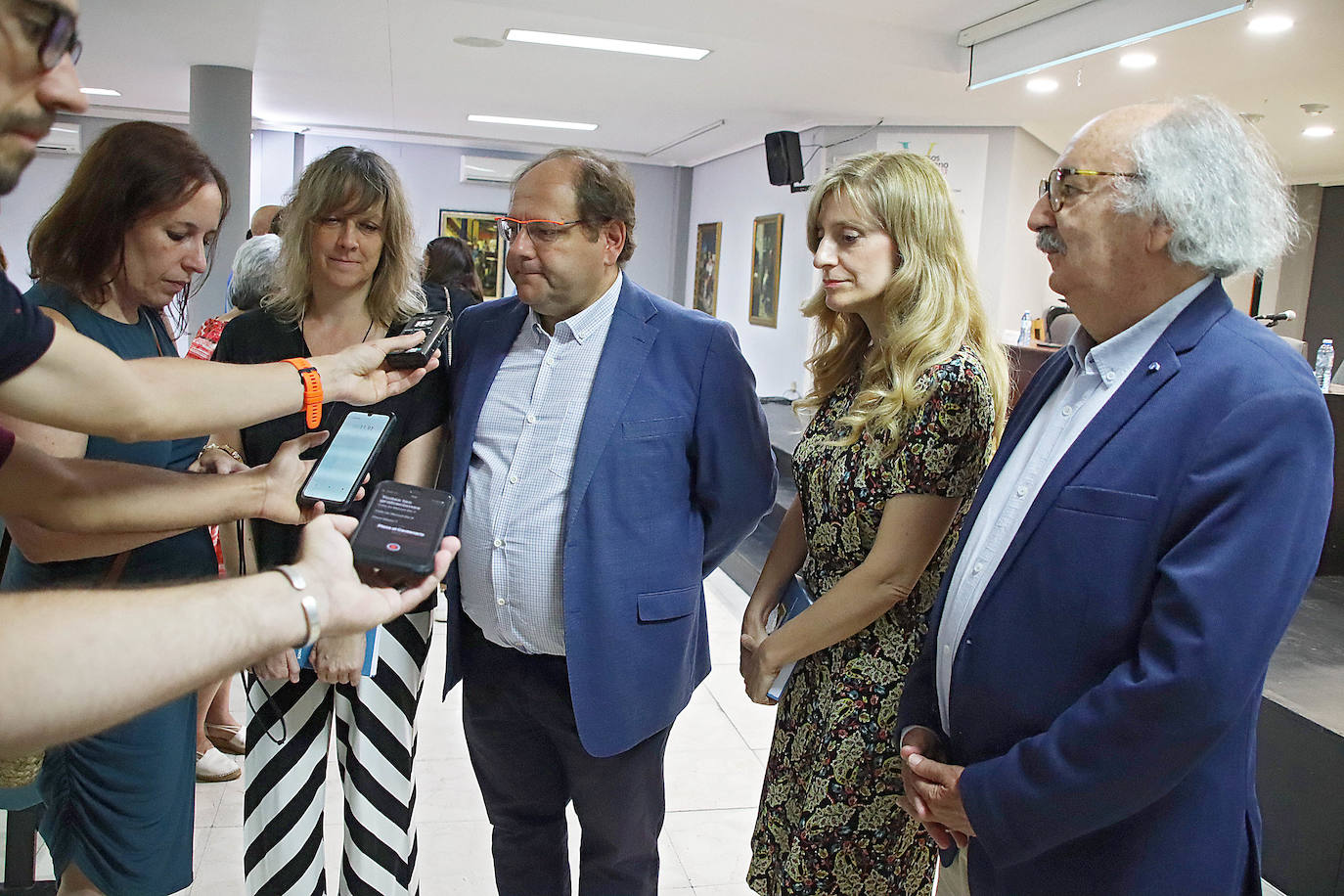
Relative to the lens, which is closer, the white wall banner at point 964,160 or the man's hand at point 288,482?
the man's hand at point 288,482

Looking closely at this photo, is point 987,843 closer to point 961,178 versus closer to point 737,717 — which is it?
point 737,717

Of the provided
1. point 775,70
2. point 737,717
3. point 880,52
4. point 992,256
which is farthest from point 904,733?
point 992,256

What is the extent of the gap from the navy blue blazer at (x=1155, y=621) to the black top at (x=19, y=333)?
1.27 m

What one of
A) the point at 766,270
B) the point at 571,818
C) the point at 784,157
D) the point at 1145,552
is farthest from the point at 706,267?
the point at 1145,552

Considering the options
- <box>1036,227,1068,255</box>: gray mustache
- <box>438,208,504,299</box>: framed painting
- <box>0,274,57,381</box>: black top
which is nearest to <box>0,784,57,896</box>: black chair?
<box>0,274,57,381</box>: black top

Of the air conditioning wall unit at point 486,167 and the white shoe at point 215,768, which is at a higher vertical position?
the air conditioning wall unit at point 486,167

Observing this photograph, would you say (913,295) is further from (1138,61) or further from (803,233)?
(803,233)

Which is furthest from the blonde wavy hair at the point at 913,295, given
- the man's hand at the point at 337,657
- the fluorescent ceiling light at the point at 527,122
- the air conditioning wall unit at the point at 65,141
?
the air conditioning wall unit at the point at 65,141

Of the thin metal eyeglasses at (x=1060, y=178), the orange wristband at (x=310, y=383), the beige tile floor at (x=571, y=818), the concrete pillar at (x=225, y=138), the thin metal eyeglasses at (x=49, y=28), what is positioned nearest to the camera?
the thin metal eyeglasses at (x=49, y=28)

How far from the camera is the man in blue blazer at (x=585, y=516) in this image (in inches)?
76.1

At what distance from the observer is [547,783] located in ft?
6.97

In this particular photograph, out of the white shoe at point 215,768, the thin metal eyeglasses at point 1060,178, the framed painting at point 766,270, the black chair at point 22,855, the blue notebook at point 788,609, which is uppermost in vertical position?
the framed painting at point 766,270

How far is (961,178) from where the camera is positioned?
9336 mm

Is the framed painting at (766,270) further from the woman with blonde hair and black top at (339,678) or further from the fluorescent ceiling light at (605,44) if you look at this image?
the woman with blonde hair and black top at (339,678)
